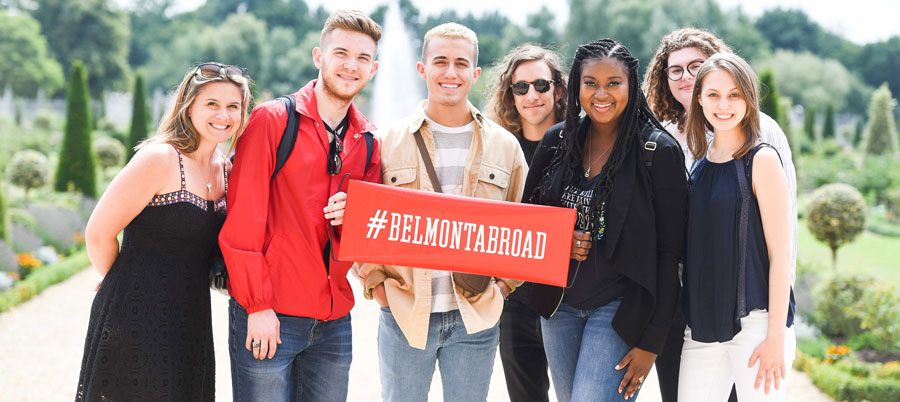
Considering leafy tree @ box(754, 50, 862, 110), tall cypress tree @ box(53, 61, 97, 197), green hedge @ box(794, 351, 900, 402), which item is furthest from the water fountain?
leafy tree @ box(754, 50, 862, 110)

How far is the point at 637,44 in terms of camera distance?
43.1 metres

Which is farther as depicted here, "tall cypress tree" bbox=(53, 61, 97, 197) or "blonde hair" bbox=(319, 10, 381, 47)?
"tall cypress tree" bbox=(53, 61, 97, 197)

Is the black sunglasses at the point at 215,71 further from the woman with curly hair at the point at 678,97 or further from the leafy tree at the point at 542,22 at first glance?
the leafy tree at the point at 542,22

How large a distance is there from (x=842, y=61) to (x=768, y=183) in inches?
2916

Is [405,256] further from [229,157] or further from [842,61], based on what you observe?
[842,61]

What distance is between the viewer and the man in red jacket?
299 cm

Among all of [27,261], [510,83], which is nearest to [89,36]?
[27,261]

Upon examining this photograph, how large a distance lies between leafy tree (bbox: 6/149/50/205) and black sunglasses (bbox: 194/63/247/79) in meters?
13.9

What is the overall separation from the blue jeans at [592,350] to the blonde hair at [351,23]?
161 cm

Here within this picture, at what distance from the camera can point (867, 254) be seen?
1324 cm

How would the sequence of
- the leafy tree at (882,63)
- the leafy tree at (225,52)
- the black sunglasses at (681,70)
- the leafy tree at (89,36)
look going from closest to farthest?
the black sunglasses at (681,70), the leafy tree at (225,52), the leafy tree at (89,36), the leafy tree at (882,63)

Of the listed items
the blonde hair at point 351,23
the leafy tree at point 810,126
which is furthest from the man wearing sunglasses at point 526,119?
the leafy tree at point 810,126

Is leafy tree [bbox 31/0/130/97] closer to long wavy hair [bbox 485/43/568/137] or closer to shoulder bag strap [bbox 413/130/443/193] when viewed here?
long wavy hair [bbox 485/43/568/137]

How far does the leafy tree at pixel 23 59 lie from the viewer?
4550cm
